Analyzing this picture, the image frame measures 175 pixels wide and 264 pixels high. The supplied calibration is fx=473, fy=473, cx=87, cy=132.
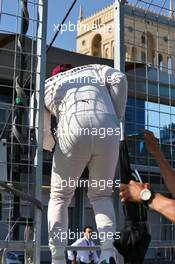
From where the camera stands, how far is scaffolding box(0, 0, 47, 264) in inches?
94.9

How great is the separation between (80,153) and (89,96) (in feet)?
1.06

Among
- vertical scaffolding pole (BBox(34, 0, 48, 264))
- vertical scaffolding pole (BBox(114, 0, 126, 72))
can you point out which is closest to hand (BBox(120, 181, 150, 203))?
vertical scaffolding pole (BBox(34, 0, 48, 264))

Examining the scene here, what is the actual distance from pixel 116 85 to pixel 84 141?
39 cm

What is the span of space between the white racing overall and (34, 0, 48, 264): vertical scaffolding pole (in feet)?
0.18

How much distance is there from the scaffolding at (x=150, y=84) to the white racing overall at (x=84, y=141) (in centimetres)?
46

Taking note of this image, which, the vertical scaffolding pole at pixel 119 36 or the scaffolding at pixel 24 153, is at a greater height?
the vertical scaffolding pole at pixel 119 36

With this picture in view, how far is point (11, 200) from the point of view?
8.29 ft

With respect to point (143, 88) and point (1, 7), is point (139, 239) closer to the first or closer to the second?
point (1, 7)

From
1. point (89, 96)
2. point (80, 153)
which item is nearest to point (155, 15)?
point (89, 96)

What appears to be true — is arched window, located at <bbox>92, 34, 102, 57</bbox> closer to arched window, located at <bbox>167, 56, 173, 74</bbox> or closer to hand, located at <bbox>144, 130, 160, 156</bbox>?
arched window, located at <bbox>167, 56, 173, 74</bbox>

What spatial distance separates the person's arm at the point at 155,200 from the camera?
4.27 feet

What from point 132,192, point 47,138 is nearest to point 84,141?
point 47,138

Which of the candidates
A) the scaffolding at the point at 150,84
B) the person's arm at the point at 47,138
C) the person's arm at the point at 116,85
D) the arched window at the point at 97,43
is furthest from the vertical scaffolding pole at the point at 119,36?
the arched window at the point at 97,43

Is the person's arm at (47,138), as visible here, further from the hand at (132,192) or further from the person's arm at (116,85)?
the hand at (132,192)
